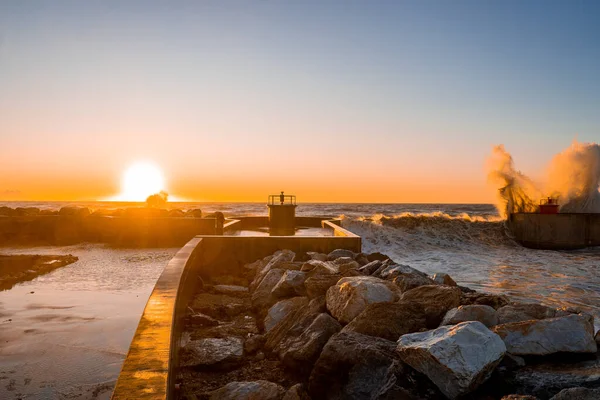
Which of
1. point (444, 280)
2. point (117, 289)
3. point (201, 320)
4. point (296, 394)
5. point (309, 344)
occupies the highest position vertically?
point (444, 280)

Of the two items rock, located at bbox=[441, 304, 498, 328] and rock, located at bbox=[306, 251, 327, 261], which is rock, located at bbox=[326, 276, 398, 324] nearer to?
rock, located at bbox=[441, 304, 498, 328]

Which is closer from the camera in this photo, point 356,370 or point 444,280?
point 356,370

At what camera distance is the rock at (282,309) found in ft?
15.1

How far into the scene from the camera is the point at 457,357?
254 centimetres

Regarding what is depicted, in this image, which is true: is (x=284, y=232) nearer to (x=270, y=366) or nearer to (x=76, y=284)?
(x=76, y=284)

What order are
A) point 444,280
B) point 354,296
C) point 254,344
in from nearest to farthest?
point 354,296, point 254,344, point 444,280

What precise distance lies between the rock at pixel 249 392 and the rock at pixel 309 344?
0.46 metres

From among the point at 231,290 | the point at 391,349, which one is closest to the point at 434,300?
the point at 391,349

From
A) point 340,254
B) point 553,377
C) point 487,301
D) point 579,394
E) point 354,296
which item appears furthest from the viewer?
point 340,254

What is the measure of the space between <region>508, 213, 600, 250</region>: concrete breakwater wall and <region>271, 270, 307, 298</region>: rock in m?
19.5

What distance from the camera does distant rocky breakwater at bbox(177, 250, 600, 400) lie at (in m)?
2.59

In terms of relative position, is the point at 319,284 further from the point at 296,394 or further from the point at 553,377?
the point at 553,377

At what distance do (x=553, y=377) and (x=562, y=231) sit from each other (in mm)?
21129

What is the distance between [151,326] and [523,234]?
73.7 ft
